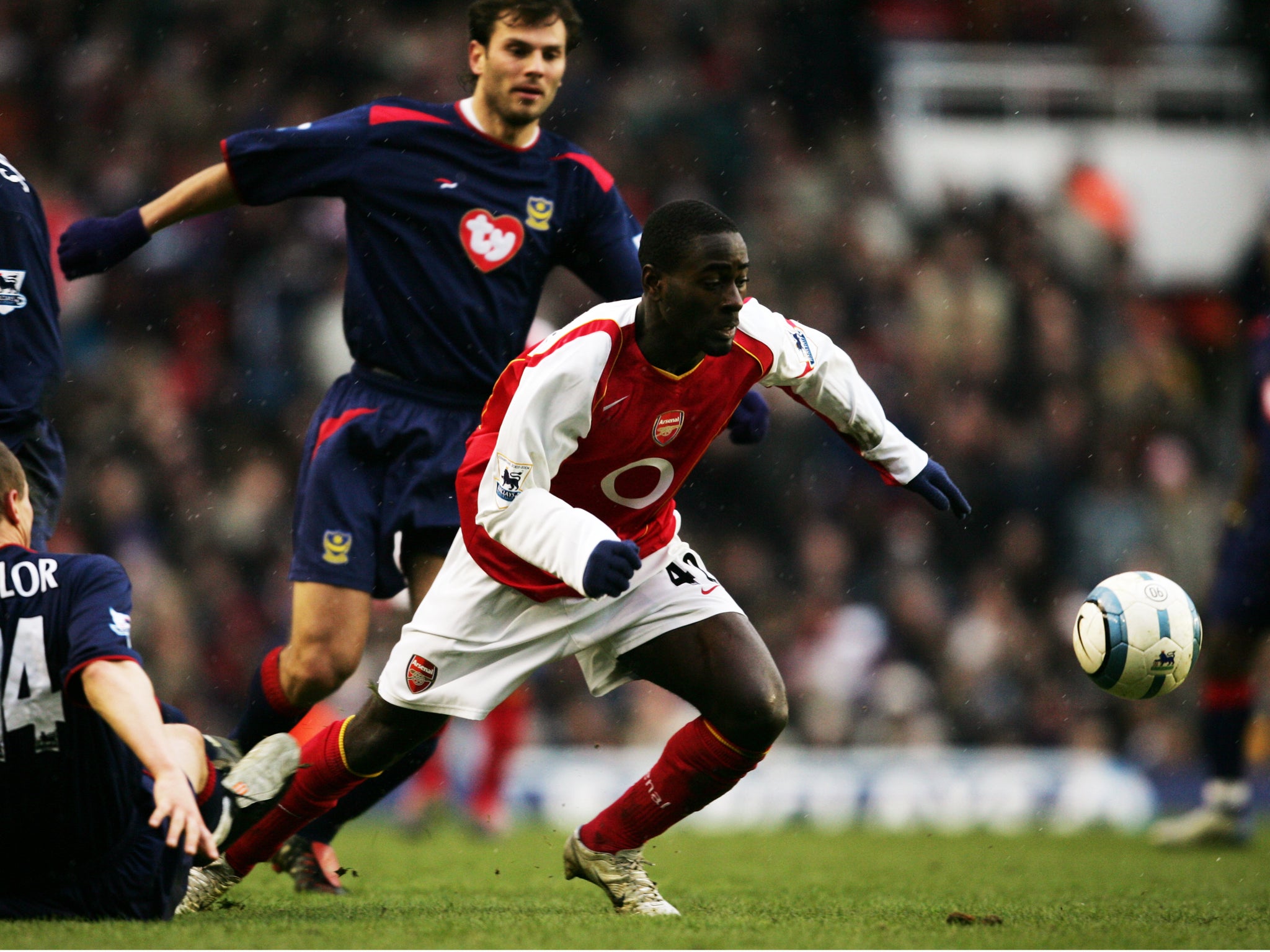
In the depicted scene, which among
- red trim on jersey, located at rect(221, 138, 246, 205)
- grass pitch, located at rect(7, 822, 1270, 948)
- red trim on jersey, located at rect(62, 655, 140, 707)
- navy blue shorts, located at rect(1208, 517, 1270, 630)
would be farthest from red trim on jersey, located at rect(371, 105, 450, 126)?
navy blue shorts, located at rect(1208, 517, 1270, 630)

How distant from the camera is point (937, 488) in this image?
465 cm

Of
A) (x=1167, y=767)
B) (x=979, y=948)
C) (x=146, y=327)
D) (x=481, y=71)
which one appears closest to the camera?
(x=979, y=948)

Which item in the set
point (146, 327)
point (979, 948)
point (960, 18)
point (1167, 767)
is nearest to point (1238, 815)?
point (1167, 767)

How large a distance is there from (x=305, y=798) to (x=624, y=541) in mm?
1260

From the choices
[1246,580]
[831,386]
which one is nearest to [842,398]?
[831,386]

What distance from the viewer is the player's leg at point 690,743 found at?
421 centimetres

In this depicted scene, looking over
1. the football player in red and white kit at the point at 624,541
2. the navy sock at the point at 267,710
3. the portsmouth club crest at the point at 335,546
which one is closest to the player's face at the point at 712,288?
the football player in red and white kit at the point at 624,541

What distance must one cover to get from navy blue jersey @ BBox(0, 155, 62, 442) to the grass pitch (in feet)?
4.90

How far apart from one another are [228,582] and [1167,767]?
5.98 m

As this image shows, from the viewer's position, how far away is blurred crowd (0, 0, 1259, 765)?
10250 millimetres

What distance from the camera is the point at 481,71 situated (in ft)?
16.7

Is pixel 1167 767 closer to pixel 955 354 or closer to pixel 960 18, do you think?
pixel 955 354

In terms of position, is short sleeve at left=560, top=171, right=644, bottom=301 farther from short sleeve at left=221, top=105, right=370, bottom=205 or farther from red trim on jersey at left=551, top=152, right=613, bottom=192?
short sleeve at left=221, top=105, right=370, bottom=205

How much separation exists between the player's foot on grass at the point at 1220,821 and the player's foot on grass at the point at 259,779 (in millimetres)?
4436
